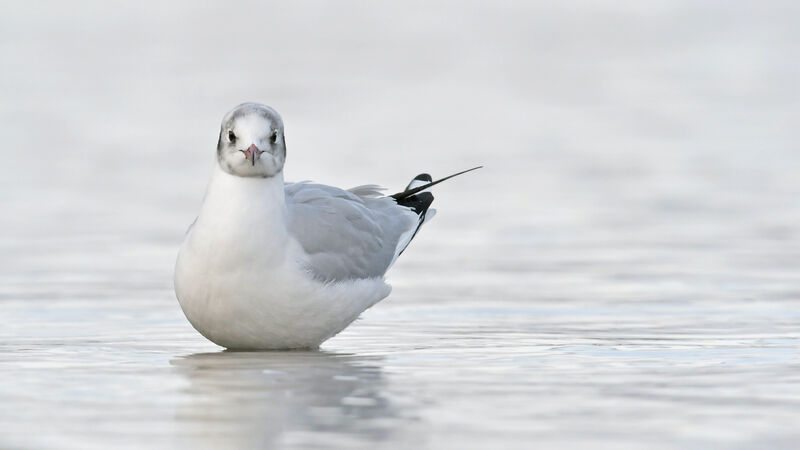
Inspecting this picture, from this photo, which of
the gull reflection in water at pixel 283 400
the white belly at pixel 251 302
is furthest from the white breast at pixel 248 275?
the gull reflection in water at pixel 283 400

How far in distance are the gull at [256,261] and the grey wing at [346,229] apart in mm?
12

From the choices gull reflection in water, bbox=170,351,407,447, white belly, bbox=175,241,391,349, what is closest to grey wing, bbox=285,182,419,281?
white belly, bbox=175,241,391,349

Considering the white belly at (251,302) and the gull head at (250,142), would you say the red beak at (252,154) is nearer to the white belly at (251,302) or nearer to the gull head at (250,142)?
the gull head at (250,142)

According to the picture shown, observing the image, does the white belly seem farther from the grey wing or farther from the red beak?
the red beak

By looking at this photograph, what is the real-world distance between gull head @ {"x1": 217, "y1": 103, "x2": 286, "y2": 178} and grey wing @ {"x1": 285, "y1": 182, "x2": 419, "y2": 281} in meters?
0.34

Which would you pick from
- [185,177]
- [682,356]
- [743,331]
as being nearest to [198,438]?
[682,356]

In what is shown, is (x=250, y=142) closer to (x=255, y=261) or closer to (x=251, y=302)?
(x=255, y=261)

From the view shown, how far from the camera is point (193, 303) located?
6680 millimetres

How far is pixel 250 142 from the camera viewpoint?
664 cm

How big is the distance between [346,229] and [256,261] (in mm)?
870

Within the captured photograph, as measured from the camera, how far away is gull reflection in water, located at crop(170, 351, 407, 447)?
4871 mm

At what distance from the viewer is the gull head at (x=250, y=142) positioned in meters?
6.64

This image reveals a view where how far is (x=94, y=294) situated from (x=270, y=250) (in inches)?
83.3

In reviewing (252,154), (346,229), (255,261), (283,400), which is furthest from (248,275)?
(283,400)
